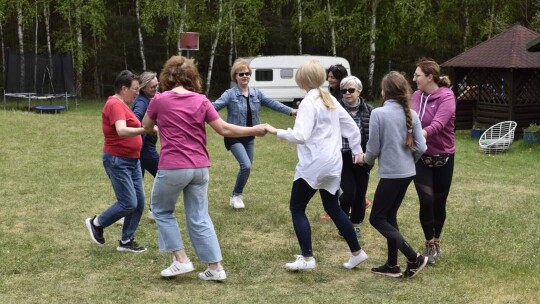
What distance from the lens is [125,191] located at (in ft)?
19.0

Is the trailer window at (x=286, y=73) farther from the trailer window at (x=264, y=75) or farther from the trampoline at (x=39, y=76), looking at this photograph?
the trampoline at (x=39, y=76)

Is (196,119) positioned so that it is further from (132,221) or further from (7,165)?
(7,165)

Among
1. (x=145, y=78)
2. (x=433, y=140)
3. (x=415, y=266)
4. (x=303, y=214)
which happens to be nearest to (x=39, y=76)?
(x=145, y=78)

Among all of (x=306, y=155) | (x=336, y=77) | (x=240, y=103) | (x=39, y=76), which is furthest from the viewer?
(x=39, y=76)

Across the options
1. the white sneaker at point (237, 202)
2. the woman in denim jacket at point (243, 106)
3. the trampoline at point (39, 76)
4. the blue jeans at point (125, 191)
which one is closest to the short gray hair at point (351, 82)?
the woman in denim jacket at point (243, 106)

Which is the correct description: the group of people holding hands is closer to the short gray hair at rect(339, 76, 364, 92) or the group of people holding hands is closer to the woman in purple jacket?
the woman in purple jacket

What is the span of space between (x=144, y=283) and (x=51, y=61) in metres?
20.6

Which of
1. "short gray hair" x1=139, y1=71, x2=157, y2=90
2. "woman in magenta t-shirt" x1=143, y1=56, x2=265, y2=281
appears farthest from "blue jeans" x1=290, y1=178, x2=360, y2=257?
"short gray hair" x1=139, y1=71, x2=157, y2=90

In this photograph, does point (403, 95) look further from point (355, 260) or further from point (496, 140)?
point (496, 140)

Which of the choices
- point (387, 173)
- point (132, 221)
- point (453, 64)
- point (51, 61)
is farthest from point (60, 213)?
point (51, 61)

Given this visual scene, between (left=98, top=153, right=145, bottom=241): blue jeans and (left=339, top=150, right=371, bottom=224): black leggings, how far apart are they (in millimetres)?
1781

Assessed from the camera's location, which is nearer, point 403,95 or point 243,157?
point 403,95

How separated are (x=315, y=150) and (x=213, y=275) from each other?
1183mm

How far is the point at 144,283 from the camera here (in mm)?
5070
